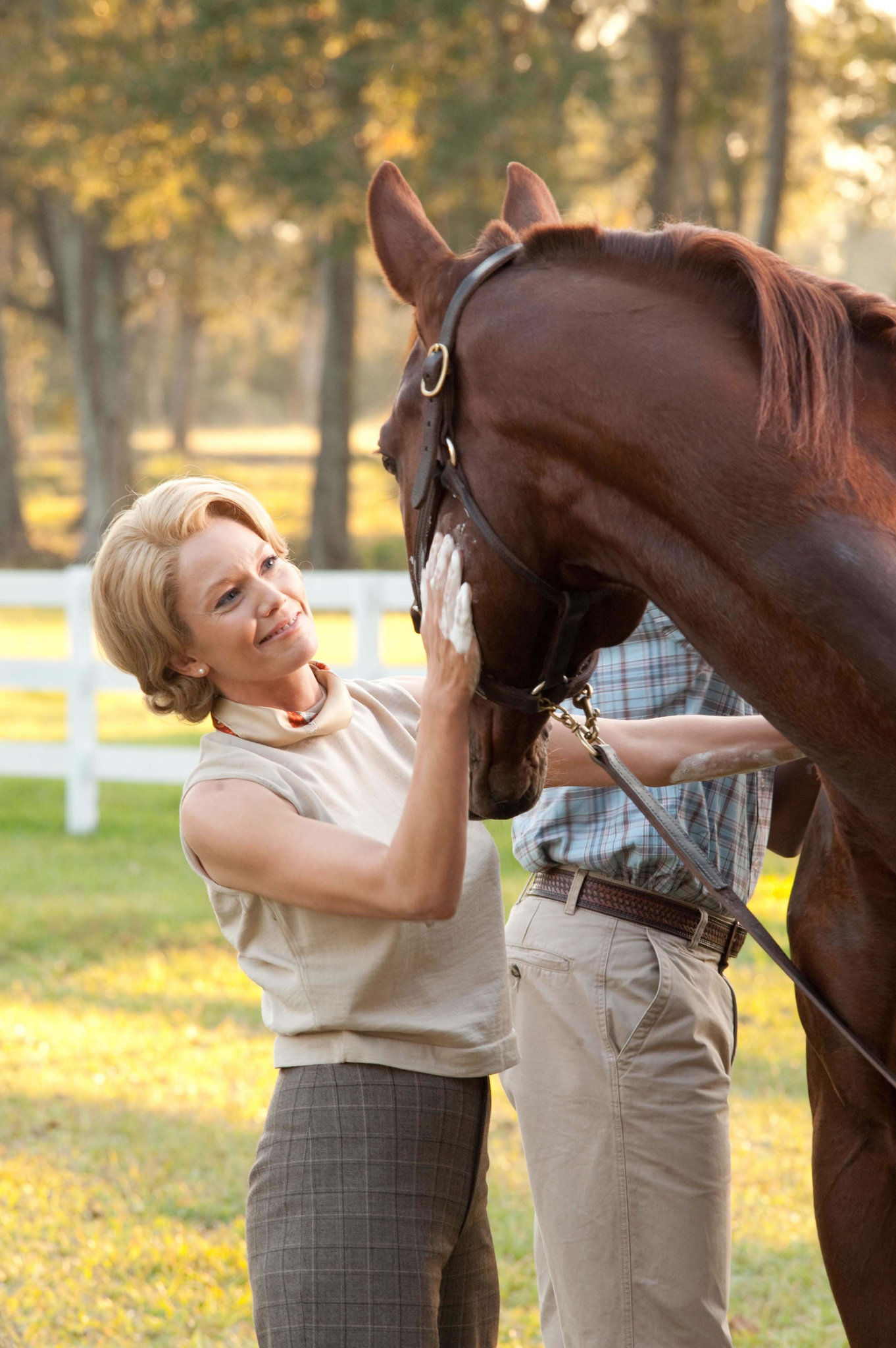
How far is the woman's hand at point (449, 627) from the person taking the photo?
1820 millimetres

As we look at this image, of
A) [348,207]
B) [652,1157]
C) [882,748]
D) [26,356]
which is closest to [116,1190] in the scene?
[652,1157]

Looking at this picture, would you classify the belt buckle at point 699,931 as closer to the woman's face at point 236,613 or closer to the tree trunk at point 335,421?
the woman's face at point 236,613

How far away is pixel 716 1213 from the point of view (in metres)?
2.43

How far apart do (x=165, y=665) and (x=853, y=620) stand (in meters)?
1.21

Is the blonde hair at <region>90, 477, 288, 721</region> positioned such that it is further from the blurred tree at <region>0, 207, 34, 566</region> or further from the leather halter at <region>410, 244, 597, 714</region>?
the blurred tree at <region>0, 207, 34, 566</region>

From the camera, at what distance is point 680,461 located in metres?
1.60

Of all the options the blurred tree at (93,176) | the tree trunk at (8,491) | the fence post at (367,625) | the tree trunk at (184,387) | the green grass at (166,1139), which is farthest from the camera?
the tree trunk at (184,387)

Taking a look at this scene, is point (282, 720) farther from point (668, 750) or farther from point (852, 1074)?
point (852, 1074)

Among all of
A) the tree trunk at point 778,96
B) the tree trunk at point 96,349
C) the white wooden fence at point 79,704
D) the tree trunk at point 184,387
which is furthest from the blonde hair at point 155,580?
the tree trunk at point 184,387

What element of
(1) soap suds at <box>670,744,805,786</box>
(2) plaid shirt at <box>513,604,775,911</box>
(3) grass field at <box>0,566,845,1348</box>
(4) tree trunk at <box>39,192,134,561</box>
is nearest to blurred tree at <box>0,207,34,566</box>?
(4) tree trunk at <box>39,192,134,561</box>

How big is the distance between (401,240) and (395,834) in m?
0.85

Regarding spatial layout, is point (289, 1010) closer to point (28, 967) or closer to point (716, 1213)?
point (716, 1213)

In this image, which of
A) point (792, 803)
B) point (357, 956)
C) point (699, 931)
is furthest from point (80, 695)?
point (357, 956)

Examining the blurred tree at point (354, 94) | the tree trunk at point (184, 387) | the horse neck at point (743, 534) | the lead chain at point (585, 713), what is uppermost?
the horse neck at point (743, 534)
